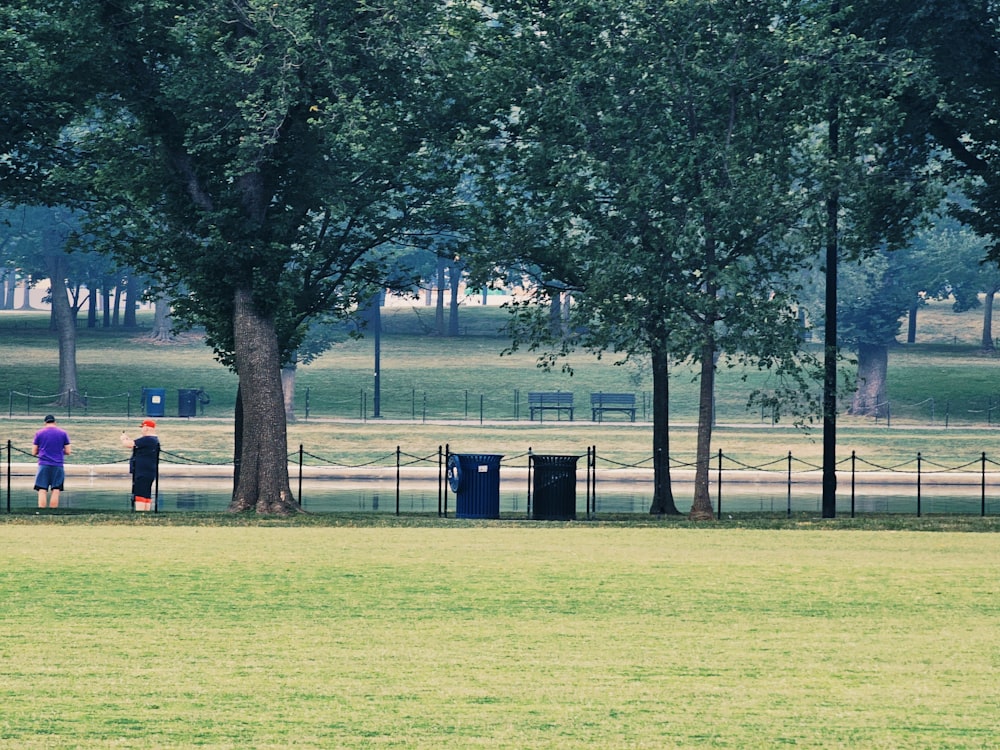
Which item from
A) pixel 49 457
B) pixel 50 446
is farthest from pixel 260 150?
pixel 49 457

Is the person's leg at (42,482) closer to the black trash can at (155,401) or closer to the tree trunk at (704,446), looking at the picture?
the tree trunk at (704,446)

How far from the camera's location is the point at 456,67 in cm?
2841

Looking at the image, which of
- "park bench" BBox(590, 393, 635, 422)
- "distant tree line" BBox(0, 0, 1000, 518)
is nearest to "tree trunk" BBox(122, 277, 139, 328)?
"park bench" BBox(590, 393, 635, 422)

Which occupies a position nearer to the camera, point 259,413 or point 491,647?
point 491,647

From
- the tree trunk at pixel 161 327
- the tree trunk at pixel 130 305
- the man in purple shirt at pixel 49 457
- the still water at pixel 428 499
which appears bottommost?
the still water at pixel 428 499

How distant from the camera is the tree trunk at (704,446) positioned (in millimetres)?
26844

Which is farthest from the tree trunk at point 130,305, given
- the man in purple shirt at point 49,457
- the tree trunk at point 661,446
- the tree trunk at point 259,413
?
the tree trunk at point 661,446

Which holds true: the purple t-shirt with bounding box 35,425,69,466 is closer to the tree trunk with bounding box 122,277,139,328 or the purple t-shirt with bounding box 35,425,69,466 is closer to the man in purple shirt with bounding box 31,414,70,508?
the man in purple shirt with bounding box 31,414,70,508

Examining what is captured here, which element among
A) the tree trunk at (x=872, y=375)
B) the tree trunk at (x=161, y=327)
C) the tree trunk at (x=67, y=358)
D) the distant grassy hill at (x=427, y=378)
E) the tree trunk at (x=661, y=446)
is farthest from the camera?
the tree trunk at (x=161, y=327)

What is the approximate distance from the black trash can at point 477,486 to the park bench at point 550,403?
32.7 meters

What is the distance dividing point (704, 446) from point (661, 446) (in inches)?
48.0

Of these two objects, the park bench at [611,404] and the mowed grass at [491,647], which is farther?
the park bench at [611,404]

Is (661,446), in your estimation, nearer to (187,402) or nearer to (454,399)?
(187,402)

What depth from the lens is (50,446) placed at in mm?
26531
